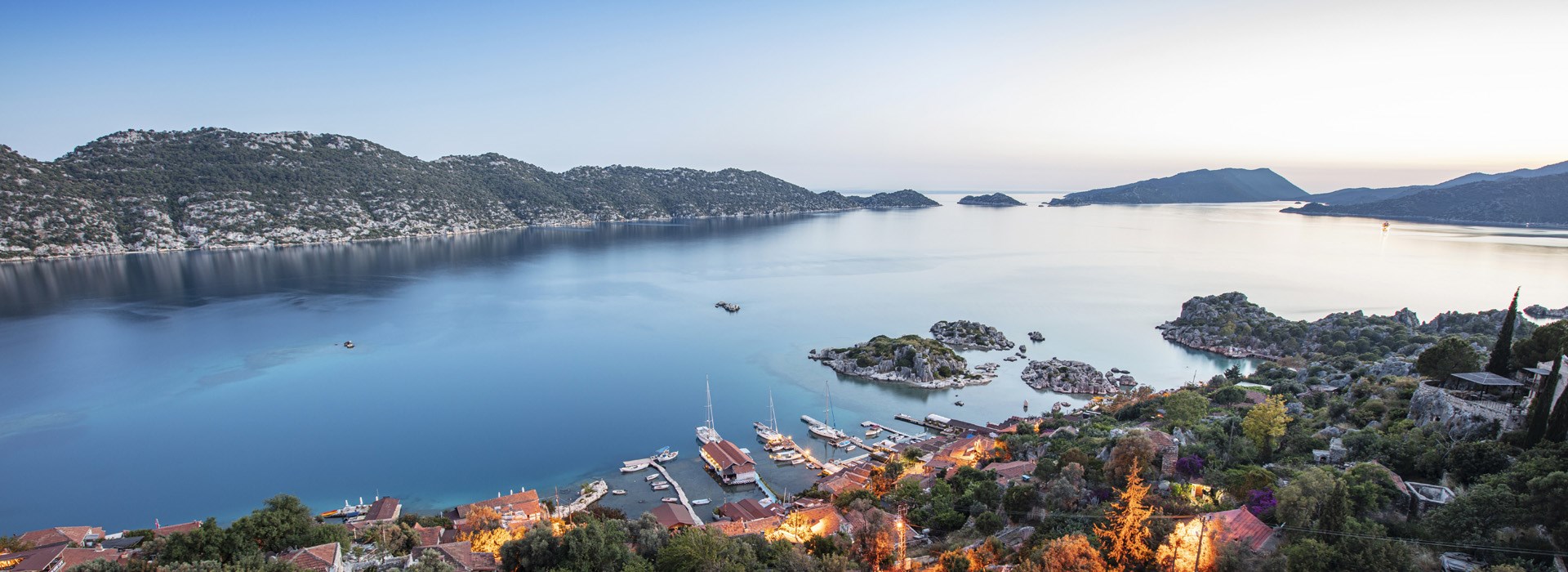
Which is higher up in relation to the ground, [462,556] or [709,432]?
[462,556]

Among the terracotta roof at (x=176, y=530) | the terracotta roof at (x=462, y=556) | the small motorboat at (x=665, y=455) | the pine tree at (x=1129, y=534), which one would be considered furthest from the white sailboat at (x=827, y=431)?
the terracotta roof at (x=176, y=530)

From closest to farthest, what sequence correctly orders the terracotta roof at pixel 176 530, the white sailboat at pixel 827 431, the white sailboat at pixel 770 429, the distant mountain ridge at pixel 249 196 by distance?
the terracotta roof at pixel 176 530 → the white sailboat at pixel 770 429 → the white sailboat at pixel 827 431 → the distant mountain ridge at pixel 249 196

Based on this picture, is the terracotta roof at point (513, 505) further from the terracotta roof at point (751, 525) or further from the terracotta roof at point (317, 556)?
the terracotta roof at point (751, 525)

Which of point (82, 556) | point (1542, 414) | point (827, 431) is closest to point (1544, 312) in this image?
point (1542, 414)

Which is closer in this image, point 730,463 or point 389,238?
point 730,463

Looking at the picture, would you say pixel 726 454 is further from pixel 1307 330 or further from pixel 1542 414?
pixel 1307 330
